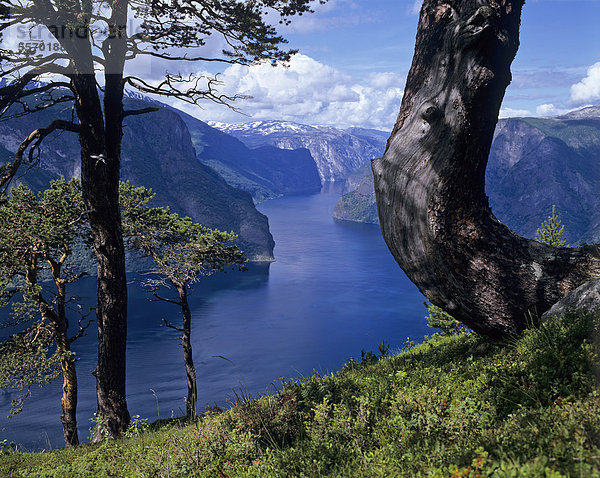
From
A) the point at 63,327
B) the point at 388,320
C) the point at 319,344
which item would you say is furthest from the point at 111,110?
the point at 388,320

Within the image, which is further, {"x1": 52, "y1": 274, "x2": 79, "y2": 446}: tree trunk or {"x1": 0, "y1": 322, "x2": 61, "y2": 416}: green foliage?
{"x1": 52, "y1": 274, "x2": 79, "y2": 446}: tree trunk

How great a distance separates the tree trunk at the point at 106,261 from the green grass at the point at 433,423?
351 centimetres

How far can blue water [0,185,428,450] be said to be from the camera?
212 feet

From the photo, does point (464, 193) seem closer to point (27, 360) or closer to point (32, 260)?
point (27, 360)

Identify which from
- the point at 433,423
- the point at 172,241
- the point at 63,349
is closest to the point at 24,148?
the point at 433,423

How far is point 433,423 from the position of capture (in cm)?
307

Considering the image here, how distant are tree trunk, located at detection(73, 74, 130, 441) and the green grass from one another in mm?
3514

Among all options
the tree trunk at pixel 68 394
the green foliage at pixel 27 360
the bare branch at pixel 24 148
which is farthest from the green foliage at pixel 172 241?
the bare branch at pixel 24 148

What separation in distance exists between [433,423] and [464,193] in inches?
80.1

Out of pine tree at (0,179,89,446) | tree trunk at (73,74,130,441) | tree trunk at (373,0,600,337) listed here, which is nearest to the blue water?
pine tree at (0,179,89,446)

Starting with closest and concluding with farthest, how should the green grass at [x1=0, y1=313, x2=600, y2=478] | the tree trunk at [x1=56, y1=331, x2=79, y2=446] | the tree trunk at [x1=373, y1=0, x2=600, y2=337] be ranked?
the green grass at [x1=0, y1=313, x2=600, y2=478], the tree trunk at [x1=373, y1=0, x2=600, y2=337], the tree trunk at [x1=56, y1=331, x2=79, y2=446]

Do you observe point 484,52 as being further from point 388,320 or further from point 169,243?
point 388,320

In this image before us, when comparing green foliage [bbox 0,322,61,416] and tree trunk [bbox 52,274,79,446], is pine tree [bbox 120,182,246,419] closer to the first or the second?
tree trunk [bbox 52,274,79,446]

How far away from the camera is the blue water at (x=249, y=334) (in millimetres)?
64688
